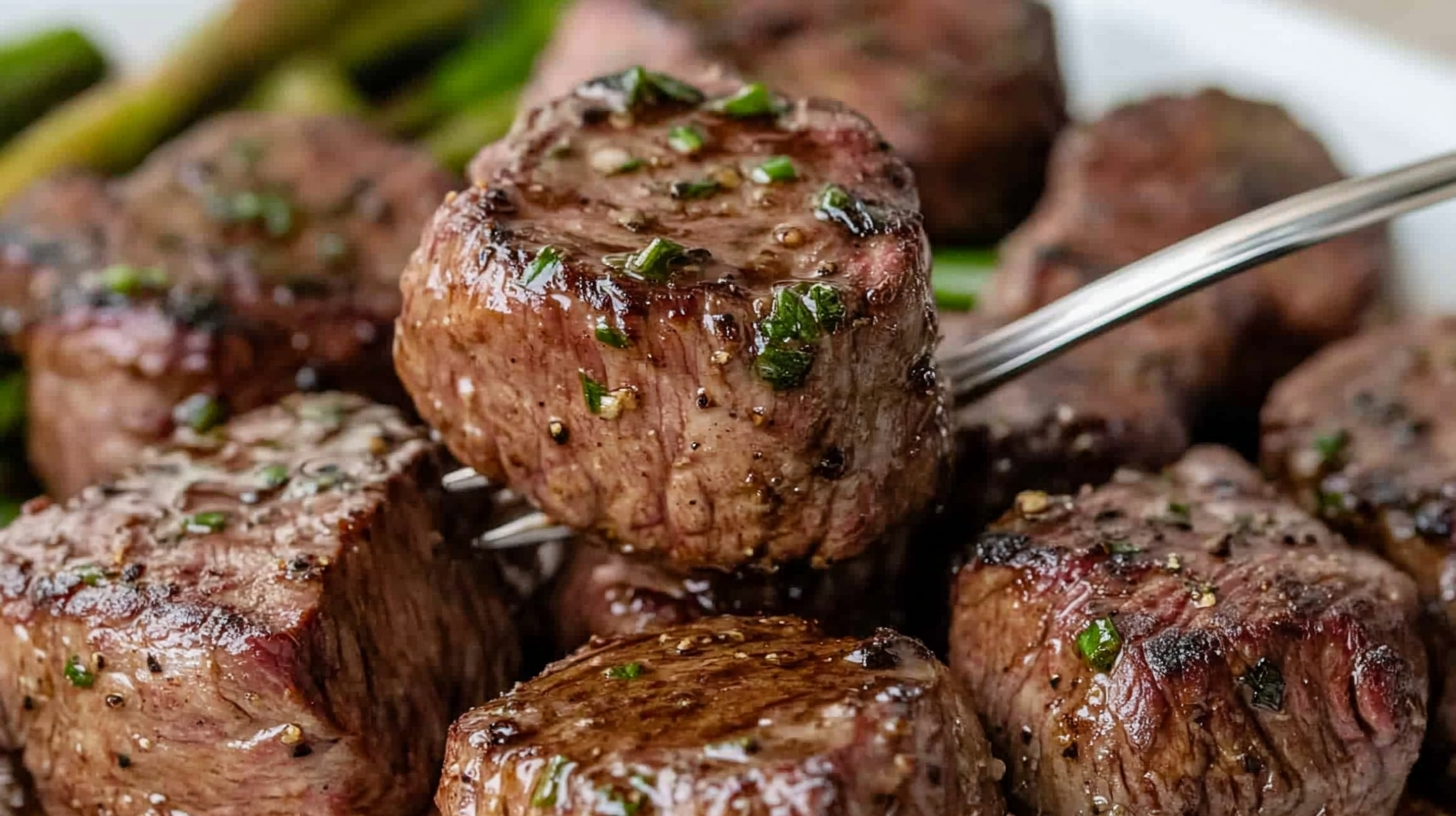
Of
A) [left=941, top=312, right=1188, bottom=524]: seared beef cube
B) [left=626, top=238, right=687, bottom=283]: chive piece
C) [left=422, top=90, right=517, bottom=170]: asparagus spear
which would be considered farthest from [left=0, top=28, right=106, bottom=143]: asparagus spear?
[left=626, top=238, right=687, bottom=283]: chive piece

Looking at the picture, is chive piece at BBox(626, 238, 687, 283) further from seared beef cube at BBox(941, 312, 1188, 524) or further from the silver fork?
seared beef cube at BBox(941, 312, 1188, 524)

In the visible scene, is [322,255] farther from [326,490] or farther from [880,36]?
[880,36]

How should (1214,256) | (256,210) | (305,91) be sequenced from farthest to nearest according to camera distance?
(305,91), (256,210), (1214,256)

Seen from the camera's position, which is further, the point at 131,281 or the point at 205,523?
the point at 131,281

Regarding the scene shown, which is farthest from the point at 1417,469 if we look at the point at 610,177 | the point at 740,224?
the point at 610,177

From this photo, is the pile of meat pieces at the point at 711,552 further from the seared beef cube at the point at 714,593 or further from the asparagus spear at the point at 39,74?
the asparagus spear at the point at 39,74

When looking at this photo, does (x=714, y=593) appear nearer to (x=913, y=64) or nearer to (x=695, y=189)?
(x=695, y=189)

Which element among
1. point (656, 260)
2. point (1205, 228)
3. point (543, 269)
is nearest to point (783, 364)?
point (656, 260)
